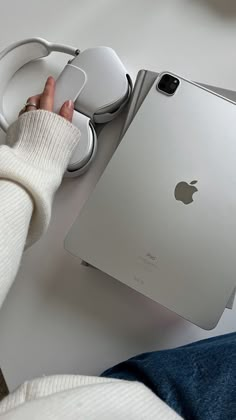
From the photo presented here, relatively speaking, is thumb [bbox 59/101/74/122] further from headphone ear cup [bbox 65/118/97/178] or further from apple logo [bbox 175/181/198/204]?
apple logo [bbox 175/181/198/204]

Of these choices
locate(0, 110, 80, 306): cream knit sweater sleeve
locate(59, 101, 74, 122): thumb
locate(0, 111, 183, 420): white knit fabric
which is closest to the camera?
locate(0, 111, 183, 420): white knit fabric

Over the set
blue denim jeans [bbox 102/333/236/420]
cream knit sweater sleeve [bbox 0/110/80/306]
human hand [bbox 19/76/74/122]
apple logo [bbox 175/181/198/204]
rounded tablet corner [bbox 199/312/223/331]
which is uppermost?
human hand [bbox 19/76/74/122]

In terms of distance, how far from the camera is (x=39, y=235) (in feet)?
1.77

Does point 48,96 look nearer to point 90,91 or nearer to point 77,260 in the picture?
point 90,91

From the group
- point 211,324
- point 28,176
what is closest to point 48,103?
point 28,176

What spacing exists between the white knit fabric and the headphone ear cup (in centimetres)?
1

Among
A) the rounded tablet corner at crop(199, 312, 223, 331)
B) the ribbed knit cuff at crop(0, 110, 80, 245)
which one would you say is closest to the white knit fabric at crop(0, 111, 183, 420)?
the ribbed knit cuff at crop(0, 110, 80, 245)

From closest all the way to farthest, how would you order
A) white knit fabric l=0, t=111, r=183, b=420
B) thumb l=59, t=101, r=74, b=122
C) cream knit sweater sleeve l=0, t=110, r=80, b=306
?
white knit fabric l=0, t=111, r=183, b=420 → cream knit sweater sleeve l=0, t=110, r=80, b=306 → thumb l=59, t=101, r=74, b=122

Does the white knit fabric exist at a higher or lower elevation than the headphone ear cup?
lower

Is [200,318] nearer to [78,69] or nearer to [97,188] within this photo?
[97,188]

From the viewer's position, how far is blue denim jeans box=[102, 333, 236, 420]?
48 cm

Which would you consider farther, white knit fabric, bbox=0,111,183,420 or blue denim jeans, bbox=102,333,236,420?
blue denim jeans, bbox=102,333,236,420

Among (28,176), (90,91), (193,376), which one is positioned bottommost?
(193,376)

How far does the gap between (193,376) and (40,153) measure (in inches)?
12.6
